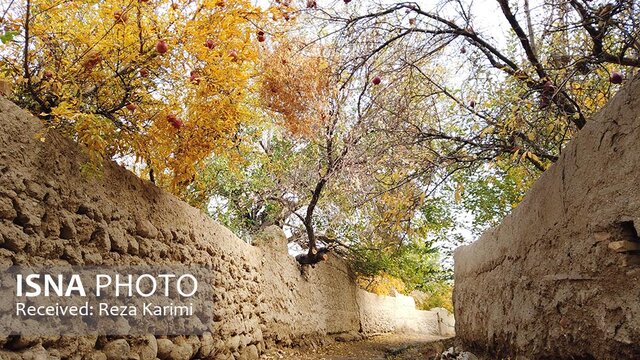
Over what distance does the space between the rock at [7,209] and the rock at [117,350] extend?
131 centimetres

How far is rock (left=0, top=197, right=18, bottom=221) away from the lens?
2.90 meters

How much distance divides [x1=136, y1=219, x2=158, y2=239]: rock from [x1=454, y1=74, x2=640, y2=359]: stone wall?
3.49m

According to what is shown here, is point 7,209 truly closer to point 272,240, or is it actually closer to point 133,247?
point 133,247

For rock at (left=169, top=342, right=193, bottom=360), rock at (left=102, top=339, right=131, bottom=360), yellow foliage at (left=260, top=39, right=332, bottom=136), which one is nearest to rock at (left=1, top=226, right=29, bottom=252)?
rock at (left=102, top=339, right=131, bottom=360)

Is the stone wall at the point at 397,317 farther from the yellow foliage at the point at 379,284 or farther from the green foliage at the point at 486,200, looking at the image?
Answer: the green foliage at the point at 486,200

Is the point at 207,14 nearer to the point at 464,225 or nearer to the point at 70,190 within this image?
the point at 70,190

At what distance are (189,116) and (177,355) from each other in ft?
7.69

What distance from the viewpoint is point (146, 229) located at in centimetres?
452

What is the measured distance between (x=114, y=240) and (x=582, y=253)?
357cm

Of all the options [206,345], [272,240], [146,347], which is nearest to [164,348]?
[146,347]

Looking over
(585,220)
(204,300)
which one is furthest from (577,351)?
(204,300)

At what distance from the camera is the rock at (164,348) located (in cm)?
436

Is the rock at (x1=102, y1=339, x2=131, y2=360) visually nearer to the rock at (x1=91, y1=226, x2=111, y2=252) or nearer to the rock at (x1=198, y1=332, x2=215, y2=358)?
the rock at (x1=91, y1=226, x2=111, y2=252)

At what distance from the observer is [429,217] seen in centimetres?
1197
